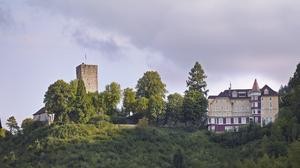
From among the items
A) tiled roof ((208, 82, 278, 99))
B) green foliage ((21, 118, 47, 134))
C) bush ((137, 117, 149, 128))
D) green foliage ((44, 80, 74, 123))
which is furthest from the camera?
tiled roof ((208, 82, 278, 99))

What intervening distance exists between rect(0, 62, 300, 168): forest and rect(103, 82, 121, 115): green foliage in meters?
0.02

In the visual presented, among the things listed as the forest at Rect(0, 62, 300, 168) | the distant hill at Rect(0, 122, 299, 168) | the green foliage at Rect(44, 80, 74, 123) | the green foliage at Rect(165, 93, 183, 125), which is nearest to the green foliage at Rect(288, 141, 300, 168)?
the forest at Rect(0, 62, 300, 168)

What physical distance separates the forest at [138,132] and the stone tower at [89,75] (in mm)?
6355

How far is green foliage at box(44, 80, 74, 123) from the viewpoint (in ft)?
297

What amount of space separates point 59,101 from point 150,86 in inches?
436

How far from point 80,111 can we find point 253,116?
1906cm

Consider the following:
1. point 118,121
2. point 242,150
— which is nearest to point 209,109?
point 118,121

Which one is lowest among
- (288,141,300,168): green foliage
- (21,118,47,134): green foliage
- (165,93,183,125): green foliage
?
(288,141,300,168): green foliage

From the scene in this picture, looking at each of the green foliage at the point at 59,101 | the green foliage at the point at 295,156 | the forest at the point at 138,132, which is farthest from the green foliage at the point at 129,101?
the green foliage at the point at 295,156

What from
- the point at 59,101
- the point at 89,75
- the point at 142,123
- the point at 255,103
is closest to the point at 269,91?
the point at 255,103

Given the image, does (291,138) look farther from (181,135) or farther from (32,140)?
(32,140)

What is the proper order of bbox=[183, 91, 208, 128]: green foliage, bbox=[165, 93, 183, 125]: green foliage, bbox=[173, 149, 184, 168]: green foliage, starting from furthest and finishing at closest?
bbox=[165, 93, 183, 125]: green foliage
bbox=[183, 91, 208, 128]: green foliage
bbox=[173, 149, 184, 168]: green foliage

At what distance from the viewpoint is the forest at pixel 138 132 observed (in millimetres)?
79188

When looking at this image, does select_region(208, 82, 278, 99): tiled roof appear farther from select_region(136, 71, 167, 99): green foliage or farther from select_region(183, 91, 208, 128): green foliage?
select_region(136, 71, 167, 99): green foliage
